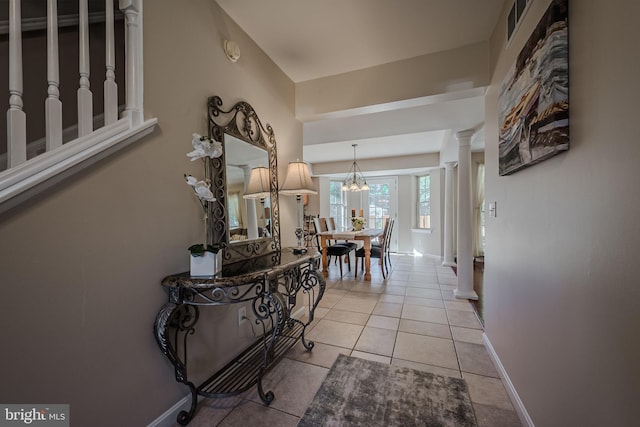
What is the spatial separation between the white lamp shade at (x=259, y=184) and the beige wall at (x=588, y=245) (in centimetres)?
178

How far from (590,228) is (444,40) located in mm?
1907

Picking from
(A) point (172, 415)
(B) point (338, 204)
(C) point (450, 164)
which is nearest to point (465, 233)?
(C) point (450, 164)

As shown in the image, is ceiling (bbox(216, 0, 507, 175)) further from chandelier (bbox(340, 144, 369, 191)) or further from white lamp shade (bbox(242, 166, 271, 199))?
chandelier (bbox(340, 144, 369, 191))

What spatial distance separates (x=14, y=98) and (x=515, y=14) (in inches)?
96.9

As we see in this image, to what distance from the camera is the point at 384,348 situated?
6.98 feet

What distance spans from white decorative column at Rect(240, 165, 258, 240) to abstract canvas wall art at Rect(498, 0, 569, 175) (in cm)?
174

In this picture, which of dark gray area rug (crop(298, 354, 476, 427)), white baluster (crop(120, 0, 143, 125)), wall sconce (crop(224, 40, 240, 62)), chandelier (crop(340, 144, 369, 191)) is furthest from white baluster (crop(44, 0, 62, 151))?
chandelier (crop(340, 144, 369, 191))

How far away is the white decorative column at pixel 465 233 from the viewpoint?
3357 mm

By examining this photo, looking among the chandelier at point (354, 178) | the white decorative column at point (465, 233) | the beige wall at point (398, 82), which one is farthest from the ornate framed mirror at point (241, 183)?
the chandelier at point (354, 178)

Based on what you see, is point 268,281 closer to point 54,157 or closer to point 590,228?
point 54,157

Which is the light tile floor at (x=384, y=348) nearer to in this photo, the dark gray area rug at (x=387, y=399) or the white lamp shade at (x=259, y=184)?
the dark gray area rug at (x=387, y=399)

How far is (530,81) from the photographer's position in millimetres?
1210

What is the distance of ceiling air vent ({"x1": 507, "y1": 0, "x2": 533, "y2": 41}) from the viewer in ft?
4.51

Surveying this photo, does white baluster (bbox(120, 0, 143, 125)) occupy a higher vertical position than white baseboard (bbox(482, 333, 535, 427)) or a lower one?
higher
